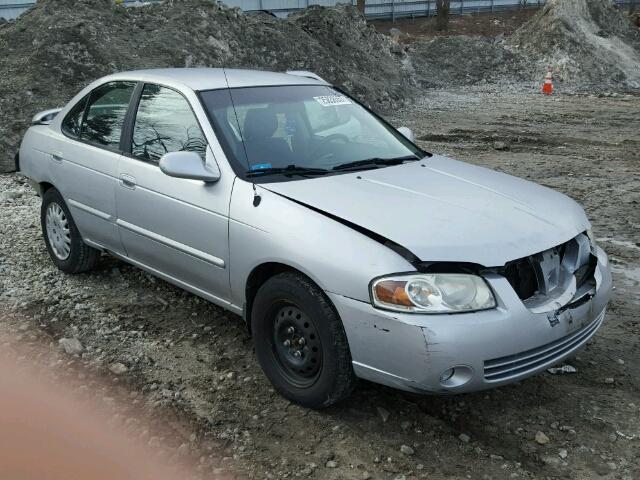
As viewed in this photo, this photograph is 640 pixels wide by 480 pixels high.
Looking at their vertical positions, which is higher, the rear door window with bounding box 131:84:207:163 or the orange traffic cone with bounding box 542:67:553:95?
the rear door window with bounding box 131:84:207:163

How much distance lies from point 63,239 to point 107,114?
3.77ft

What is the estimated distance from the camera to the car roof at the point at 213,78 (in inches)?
177

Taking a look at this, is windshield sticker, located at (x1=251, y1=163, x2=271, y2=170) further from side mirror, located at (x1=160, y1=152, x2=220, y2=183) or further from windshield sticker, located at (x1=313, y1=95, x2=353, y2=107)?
windshield sticker, located at (x1=313, y1=95, x2=353, y2=107)

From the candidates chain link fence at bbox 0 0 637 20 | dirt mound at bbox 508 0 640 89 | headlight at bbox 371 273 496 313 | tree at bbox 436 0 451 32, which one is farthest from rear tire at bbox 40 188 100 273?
tree at bbox 436 0 451 32

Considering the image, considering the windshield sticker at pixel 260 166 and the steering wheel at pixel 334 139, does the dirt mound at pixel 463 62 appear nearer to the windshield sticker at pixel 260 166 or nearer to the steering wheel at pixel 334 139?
the steering wheel at pixel 334 139

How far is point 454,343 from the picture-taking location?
9.91 feet

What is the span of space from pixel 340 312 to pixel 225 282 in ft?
3.09

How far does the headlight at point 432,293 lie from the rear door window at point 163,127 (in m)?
1.59

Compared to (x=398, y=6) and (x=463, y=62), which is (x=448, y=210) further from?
(x=398, y=6)

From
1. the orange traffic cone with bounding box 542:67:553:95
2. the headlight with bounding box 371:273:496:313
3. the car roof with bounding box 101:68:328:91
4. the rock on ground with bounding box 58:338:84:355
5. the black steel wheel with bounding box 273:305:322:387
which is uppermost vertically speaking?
the car roof with bounding box 101:68:328:91

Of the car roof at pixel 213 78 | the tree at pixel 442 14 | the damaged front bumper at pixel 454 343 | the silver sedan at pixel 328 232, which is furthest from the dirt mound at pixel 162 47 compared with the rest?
the tree at pixel 442 14

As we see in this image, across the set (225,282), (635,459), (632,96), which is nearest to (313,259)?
(225,282)

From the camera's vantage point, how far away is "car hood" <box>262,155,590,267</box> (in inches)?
127

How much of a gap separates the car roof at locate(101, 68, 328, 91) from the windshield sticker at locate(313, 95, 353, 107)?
→ 0.18 meters
